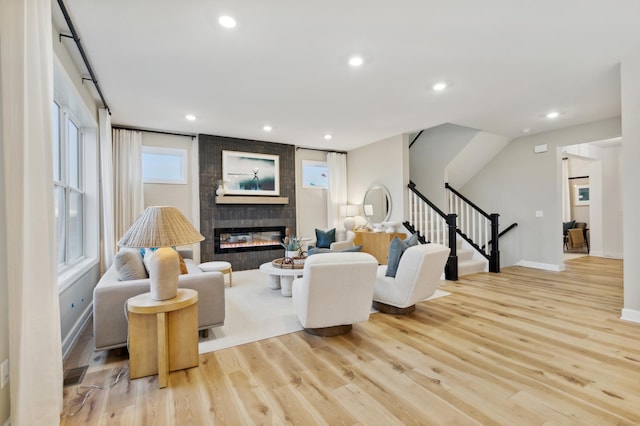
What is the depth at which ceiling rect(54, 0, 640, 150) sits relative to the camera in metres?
2.37

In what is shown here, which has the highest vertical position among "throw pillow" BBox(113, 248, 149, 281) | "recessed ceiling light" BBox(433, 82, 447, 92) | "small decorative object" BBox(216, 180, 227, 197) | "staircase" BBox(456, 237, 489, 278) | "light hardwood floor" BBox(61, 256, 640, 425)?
"recessed ceiling light" BBox(433, 82, 447, 92)

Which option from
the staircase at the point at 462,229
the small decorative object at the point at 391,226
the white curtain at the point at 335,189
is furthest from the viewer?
the white curtain at the point at 335,189

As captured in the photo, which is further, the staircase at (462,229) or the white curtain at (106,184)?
the staircase at (462,229)

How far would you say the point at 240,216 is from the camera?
6520mm

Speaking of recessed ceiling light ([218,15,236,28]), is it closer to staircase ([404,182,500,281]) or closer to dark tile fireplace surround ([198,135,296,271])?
dark tile fireplace surround ([198,135,296,271])

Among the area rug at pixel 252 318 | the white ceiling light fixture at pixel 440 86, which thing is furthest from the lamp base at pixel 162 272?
the white ceiling light fixture at pixel 440 86

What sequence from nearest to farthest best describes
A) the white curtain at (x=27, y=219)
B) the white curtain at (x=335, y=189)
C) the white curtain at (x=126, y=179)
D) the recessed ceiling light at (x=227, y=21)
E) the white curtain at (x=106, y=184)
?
the white curtain at (x=27, y=219), the recessed ceiling light at (x=227, y=21), the white curtain at (x=106, y=184), the white curtain at (x=126, y=179), the white curtain at (x=335, y=189)

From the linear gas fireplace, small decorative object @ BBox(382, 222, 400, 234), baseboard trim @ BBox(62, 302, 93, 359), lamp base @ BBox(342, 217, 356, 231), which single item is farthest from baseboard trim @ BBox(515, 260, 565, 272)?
baseboard trim @ BBox(62, 302, 93, 359)

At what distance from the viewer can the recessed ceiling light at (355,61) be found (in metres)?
3.08

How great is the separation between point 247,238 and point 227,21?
4752 millimetres

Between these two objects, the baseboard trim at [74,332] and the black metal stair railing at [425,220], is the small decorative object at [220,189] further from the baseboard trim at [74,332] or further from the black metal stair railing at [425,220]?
the black metal stair railing at [425,220]

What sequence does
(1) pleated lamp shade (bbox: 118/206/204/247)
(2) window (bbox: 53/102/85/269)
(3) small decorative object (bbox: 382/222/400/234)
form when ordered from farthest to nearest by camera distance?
(3) small decorative object (bbox: 382/222/400/234) < (2) window (bbox: 53/102/85/269) < (1) pleated lamp shade (bbox: 118/206/204/247)

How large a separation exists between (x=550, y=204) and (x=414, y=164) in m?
2.93

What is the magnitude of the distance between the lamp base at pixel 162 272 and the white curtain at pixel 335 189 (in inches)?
215
